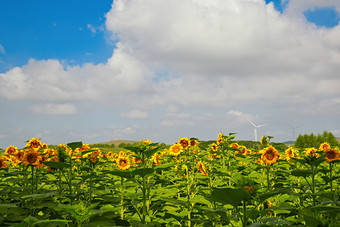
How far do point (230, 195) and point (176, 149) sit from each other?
226 inches

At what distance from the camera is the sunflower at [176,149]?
24.5ft

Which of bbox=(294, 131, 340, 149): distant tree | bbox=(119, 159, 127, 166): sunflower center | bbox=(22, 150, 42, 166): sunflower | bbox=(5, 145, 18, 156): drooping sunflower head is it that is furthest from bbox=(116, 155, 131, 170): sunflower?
bbox=(294, 131, 340, 149): distant tree

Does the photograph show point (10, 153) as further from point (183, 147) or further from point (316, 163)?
point (316, 163)

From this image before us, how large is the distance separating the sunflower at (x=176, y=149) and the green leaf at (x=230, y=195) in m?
5.53

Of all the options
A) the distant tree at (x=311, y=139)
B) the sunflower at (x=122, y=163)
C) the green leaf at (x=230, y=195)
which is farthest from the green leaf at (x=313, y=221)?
the distant tree at (x=311, y=139)

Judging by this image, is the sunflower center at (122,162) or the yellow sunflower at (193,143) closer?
the sunflower center at (122,162)

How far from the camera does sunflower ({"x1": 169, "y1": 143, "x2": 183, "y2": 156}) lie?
24.5 feet

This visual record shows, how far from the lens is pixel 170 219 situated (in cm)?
479

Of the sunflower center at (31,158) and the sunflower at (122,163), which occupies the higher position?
the sunflower center at (31,158)

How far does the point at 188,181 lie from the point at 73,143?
7.19 ft

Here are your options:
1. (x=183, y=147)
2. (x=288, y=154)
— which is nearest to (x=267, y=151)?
(x=288, y=154)

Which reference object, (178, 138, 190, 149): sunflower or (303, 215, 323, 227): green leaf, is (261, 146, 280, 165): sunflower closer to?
(178, 138, 190, 149): sunflower

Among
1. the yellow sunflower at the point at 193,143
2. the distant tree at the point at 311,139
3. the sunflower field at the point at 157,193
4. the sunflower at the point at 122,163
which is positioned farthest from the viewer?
the distant tree at the point at 311,139

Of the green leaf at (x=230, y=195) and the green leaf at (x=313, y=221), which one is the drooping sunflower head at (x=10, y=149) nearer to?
the green leaf at (x=230, y=195)
